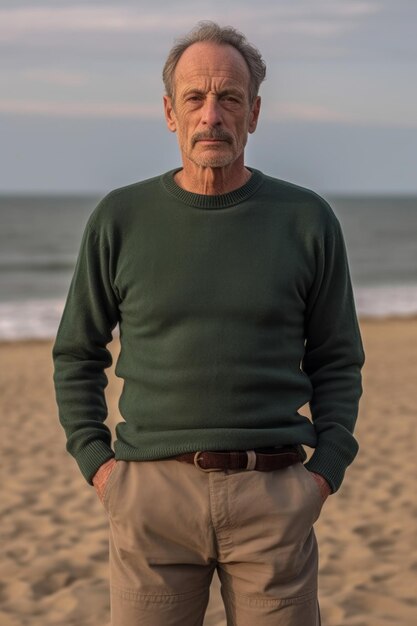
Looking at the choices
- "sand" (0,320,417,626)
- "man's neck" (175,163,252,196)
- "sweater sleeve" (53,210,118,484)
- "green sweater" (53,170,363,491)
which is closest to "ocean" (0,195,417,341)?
"sand" (0,320,417,626)

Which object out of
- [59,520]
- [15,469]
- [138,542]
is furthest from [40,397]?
[138,542]

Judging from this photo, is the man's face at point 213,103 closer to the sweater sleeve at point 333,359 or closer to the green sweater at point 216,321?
the green sweater at point 216,321

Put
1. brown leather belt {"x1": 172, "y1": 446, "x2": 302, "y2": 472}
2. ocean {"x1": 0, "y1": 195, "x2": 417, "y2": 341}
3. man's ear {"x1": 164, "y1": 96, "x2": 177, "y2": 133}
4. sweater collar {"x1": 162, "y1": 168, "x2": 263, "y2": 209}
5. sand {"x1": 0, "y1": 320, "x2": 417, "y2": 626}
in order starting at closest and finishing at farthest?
brown leather belt {"x1": 172, "y1": 446, "x2": 302, "y2": 472} < sweater collar {"x1": 162, "y1": 168, "x2": 263, "y2": 209} < man's ear {"x1": 164, "y1": 96, "x2": 177, "y2": 133} < sand {"x1": 0, "y1": 320, "x2": 417, "y2": 626} < ocean {"x1": 0, "y1": 195, "x2": 417, "y2": 341}

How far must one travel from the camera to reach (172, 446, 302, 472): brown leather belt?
2.30 m

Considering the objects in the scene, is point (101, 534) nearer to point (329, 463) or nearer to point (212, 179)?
point (329, 463)

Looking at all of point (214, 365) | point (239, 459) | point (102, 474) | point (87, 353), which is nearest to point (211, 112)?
point (214, 365)

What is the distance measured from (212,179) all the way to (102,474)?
Result: 81 cm

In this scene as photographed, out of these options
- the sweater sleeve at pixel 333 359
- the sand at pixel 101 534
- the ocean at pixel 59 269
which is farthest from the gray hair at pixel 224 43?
the ocean at pixel 59 269

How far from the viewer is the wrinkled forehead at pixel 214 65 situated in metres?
2.38

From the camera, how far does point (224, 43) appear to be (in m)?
2.41

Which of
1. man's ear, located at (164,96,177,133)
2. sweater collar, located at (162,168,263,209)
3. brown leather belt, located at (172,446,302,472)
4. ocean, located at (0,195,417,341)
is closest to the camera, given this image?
brown leather belt, located at (172,446,302,472)

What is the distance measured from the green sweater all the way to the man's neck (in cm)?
2

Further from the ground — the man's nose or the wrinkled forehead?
the wrinkled forehead

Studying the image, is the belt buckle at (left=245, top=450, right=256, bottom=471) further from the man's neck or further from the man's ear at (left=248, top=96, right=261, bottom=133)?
the man's ear at (left=248, top=96, right=261, bottom=133)
